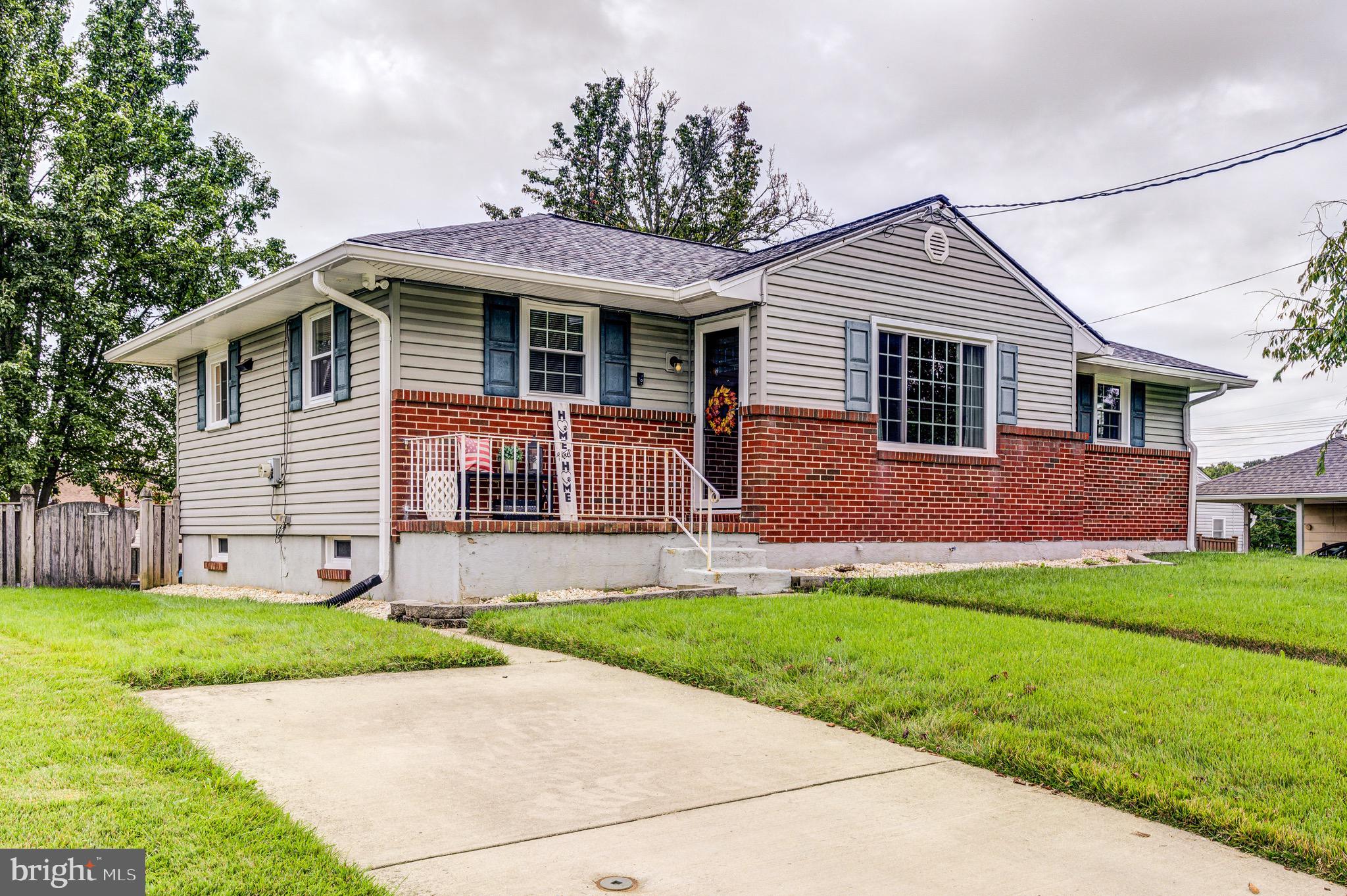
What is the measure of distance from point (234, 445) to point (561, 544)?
21.4 ft

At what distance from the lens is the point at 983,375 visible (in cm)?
1336

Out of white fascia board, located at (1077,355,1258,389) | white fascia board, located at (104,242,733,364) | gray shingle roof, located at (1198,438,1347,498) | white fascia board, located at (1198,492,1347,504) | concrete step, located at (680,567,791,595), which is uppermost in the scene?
white fascia board, located at (104,242,733,364)

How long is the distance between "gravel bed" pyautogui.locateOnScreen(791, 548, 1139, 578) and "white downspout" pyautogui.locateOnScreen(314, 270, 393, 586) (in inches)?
165

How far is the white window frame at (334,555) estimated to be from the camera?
11375 millimetres

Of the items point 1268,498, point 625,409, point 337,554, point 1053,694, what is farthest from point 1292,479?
point 1053,694

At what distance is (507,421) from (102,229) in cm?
1262

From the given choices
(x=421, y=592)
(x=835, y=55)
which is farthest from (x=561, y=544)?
(x=835, y=55)

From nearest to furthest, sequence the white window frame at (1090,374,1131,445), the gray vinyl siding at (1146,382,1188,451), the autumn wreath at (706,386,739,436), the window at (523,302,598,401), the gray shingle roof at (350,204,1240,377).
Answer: the gray shingle roof at (350,204,1240,377) → the window at (523,302,598,401) → the autumn wreath at (706,386,739,436) → the white window frame at (1090,374,1131,445) → the gray vinyl siding at (1146,382,1188,451)

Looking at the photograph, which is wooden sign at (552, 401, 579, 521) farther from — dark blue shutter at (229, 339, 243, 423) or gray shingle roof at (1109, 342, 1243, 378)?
gray shingle roof at (1109, 342, 1243, 378)

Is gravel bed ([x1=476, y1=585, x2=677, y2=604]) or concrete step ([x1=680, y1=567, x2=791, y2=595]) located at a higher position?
concrete step ([x1=680, y1=567, x2=791, y2=595])

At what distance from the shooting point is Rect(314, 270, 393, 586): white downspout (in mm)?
10281

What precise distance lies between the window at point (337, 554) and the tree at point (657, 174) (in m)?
20.6

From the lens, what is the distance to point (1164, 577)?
10156 mm

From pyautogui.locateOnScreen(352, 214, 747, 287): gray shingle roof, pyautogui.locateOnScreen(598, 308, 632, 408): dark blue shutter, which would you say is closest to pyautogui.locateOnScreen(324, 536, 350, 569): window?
pyautogui.locateOnScreen(598, 308, 632, 408): dark blue shutter
